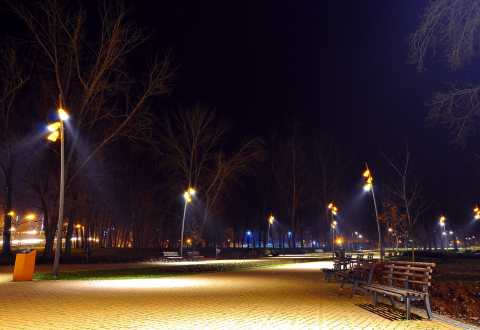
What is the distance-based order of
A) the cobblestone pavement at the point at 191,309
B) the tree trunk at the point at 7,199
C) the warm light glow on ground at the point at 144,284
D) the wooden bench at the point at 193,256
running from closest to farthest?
the cobblestone pavement at the point at 191,309 < the warm light glow on ground at the point at 144,284 < the tree trunk at the point at 7,199 < the wooden bench at the point at 193,256

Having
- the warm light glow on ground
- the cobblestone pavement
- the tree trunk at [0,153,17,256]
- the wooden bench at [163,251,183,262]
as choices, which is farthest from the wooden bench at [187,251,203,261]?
the cobblestone pavement

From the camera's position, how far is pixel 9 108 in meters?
28.4

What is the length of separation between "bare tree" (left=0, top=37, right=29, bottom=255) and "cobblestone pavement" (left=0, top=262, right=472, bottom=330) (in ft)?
64.4

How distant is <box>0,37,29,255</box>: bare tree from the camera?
26.1 metres

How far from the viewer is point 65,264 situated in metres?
25.7

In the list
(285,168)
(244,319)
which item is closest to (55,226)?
(244,319)

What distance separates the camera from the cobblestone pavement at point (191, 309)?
666cm

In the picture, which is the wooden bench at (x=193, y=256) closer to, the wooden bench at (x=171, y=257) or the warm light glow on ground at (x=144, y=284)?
the wooden bench at (x=171, y=257)

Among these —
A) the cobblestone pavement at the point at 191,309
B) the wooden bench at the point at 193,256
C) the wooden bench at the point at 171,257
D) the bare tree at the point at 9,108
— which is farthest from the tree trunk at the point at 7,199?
the cobblestone pavement at the point at 191,309

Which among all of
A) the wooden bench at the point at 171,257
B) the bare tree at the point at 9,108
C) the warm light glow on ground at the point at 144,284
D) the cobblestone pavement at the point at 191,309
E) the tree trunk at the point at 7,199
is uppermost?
the bare tree at the point at 9,108

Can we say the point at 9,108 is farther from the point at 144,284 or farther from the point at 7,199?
the point at 144,284

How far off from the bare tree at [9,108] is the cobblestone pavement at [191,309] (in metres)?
19.6

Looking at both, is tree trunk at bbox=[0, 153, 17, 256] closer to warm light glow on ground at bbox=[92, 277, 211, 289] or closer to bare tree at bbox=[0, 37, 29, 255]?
bare tree at bbox=[0, 37, 29, 255]

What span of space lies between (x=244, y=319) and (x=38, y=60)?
2501 cm
